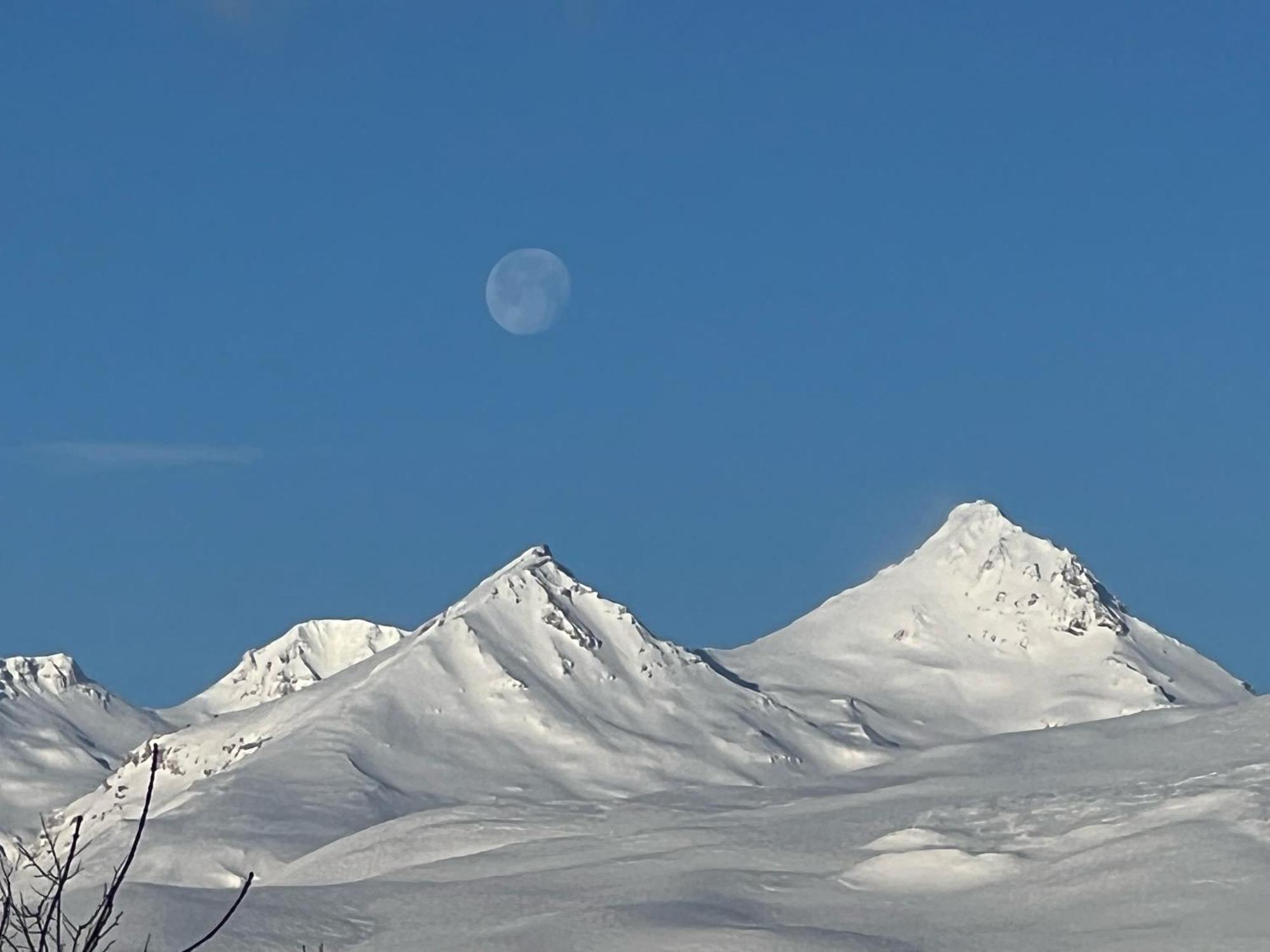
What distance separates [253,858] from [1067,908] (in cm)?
10646

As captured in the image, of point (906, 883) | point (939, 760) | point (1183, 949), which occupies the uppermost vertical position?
point (939, 760)

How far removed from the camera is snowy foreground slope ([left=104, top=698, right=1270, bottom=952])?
100438 mm

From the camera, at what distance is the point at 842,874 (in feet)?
390

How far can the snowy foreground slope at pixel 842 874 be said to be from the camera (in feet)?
330

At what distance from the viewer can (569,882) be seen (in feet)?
389

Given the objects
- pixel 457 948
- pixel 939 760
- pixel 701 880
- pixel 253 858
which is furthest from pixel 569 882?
pixel 253 858

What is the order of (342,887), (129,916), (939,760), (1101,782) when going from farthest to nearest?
(939,760)
(1101,782)
(342,887)
(129,916)

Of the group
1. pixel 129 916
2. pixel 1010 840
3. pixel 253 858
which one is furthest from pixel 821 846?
pixel 253 858

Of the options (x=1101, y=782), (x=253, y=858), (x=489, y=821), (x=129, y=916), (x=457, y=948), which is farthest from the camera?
(x=253, y=858)

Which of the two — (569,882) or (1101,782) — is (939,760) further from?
(569,882)

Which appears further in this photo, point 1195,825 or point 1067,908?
point 1195,825

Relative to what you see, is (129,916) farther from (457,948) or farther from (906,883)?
(906,883)

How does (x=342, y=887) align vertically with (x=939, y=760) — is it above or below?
below

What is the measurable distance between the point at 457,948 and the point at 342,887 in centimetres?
2302
